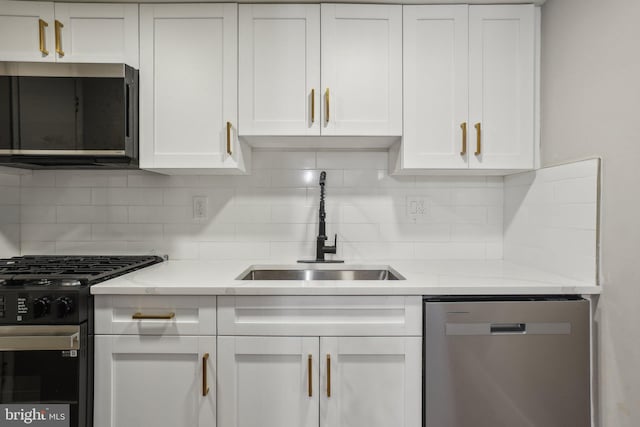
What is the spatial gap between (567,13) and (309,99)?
113cm

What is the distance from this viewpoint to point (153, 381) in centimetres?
139

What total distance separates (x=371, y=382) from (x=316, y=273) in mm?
681

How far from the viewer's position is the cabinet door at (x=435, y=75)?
5.59 feet

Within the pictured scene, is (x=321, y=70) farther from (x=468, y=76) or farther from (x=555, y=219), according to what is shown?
(x=555, y=219)

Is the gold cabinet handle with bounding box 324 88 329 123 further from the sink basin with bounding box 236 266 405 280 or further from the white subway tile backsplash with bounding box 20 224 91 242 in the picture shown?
the white subway tile backsplash with bounding box 20 224 91 242

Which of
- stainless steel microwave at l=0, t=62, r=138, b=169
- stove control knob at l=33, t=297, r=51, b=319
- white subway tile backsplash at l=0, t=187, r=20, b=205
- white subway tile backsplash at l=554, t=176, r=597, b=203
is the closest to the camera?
stove control knob at l=33, t=297, r=51, b=319

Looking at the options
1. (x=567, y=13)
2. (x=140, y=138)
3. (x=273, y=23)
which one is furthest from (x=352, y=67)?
(x=140, y=138)

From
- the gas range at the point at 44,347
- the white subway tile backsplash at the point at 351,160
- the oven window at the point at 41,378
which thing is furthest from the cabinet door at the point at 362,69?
the oven window at the point at 41,378

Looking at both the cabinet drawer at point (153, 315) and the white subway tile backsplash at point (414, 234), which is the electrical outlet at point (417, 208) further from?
the cabinet drawer at point (153, 315)

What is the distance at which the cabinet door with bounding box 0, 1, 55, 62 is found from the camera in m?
1.66

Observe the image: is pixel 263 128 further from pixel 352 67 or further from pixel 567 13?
pixel 567 13

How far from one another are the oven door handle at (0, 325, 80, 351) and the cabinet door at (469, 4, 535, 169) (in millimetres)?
1805

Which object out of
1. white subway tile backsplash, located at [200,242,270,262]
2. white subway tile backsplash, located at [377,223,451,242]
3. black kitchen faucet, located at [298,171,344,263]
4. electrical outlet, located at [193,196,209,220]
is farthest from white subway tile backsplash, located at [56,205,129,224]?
white subway tile backsplash, located at [377,223,451,242]

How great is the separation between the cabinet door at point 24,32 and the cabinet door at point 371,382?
179 cm
